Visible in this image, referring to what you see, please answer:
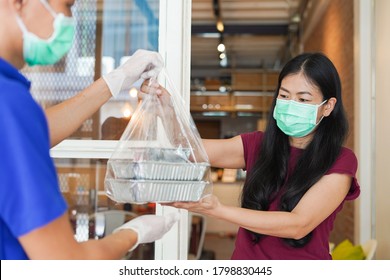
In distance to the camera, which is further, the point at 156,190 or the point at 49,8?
the point at 156,190

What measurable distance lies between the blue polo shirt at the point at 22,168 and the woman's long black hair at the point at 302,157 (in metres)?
0.92

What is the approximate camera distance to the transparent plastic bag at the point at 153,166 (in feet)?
3.99

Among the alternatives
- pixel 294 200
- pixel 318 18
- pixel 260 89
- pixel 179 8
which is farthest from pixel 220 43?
pixel 294 200

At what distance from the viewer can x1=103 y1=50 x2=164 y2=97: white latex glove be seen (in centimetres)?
141

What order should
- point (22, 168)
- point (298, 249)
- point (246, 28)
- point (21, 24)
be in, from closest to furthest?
1. point (22, 168)
2. point (21, 24)
3. point (298, 249)
4. point (246, 28)

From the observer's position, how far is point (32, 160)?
0.82 meters

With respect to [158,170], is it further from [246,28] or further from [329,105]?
[246,28]

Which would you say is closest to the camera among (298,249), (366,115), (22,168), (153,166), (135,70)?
(22,168)

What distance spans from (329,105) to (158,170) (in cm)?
76

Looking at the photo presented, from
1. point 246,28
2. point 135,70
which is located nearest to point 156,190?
point 135,70

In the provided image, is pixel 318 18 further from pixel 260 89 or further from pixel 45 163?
pixel 45 163

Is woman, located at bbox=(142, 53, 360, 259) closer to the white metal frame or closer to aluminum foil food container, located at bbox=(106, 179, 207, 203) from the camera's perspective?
aluminum foil food container, located at bbox=(106, 179, 207, 203)

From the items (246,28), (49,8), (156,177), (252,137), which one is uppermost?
(246,28)

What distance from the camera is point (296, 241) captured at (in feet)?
5.17
